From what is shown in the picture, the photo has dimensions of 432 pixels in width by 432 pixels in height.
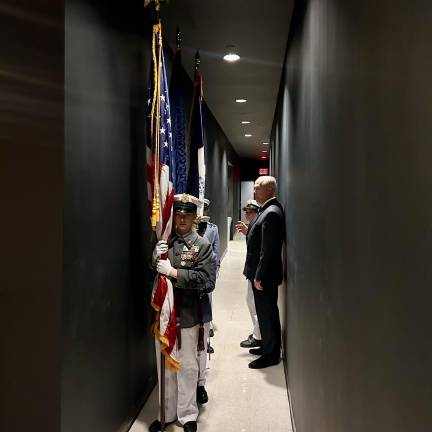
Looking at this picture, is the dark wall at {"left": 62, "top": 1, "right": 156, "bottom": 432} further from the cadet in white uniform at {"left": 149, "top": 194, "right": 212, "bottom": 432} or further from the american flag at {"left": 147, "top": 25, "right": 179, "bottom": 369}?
the cadet in white uniform at {"left": 149, "top": 194, "right": 212, "bottom": 432}

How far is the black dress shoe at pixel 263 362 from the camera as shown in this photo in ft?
12.0

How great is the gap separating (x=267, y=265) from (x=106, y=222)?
5.36 feet

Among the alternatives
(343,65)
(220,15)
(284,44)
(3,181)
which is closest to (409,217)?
(343,65)

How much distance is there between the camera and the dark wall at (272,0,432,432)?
0.67m

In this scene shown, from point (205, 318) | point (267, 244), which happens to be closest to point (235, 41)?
point (267, 244)

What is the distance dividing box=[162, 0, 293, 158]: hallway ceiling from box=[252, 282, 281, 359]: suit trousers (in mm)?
2143

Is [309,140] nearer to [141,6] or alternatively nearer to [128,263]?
[128,263]

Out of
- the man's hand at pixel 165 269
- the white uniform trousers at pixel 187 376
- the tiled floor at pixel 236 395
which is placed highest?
the man's hand at pixel 165 269

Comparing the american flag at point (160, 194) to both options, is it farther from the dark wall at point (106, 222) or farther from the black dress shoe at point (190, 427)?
the black dress shoe at point (190, 427)

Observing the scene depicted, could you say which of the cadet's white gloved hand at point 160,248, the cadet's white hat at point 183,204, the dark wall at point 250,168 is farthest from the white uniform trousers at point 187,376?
the dark wall at point 250,168

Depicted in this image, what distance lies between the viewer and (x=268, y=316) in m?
3.63

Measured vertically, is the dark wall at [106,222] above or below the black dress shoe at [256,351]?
above

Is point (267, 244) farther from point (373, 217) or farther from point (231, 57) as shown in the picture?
point (373, 217)

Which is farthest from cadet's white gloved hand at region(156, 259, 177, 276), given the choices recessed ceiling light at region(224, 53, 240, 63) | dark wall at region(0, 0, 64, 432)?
recessed ceiling light at region(224, 53, 240, 63)
